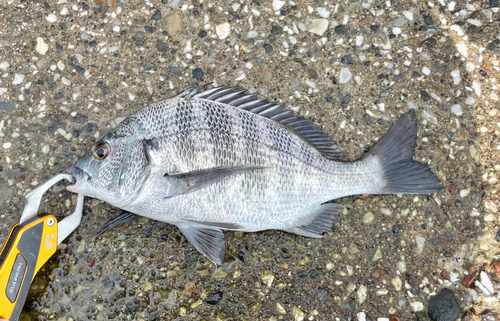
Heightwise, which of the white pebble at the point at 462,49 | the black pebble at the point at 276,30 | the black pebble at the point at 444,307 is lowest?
the black pebble at the point at 444,307

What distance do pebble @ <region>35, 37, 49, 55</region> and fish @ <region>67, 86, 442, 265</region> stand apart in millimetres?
919

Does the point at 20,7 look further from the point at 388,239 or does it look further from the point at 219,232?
the point at 388,239

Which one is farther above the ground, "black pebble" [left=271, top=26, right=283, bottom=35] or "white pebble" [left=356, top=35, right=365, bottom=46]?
"black pebble" [left=271, top=26, right=283, bottom=35]

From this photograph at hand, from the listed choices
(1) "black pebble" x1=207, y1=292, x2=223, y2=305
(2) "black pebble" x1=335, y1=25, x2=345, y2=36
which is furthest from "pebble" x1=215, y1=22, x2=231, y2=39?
(1) "black pebble" x1=207, y1=292, x2=223, y2=305

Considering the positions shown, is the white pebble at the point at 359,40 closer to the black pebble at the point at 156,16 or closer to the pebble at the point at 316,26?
the pebble at the point at 316,26

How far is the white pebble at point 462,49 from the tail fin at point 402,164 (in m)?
0.73

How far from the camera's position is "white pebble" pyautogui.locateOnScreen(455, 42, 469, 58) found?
2.65 meters

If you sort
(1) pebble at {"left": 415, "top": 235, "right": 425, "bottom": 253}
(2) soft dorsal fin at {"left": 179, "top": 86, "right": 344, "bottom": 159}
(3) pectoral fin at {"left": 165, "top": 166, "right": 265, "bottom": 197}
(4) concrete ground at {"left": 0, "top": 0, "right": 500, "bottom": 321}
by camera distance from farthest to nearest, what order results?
1. (1) pebble at {"left": 415, "top": 235, "right": 425, "bottom": 253}
2. (4) concrete ground at {"left": 0, "top": 0, "right": 500, "bottom": 321}
3. (2) soft dorsal fin at {"left": 179, "top": 86, "right": 344, "bottom": 159}
4. (3) pectoral fin at {"left": 165, "top": 166, "right": 265, "bottom": 197}

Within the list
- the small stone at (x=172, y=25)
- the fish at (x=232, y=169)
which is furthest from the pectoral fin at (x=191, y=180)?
the small stone at (x=172, y=25)

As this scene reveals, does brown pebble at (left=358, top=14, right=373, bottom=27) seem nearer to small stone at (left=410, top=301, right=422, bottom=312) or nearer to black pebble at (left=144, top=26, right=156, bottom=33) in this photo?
black pebble at (left=144, top=26, right=156, bottom=33)

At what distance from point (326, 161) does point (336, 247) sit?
600 millimetres

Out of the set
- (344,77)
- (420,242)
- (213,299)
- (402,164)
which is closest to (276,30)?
(344,77)

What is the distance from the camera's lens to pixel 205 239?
2264 millimetres

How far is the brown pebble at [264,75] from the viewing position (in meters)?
2.58
